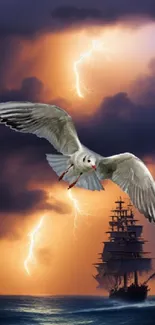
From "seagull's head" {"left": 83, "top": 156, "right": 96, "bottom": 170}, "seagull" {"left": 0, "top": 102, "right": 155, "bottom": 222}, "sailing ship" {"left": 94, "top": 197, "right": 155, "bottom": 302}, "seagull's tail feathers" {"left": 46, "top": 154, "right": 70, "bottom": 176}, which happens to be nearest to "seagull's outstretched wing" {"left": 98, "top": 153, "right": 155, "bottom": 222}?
"seagull" {"left": 0, "top": 102, "right": 155, "bottom": 222}

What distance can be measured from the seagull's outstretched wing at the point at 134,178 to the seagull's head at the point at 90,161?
23 centimetres

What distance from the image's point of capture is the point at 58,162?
751 cm

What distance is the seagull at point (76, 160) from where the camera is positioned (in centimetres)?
723

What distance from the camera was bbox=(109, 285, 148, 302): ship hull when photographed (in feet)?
143

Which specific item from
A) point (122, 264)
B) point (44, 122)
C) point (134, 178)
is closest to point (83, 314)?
point (122, 264)

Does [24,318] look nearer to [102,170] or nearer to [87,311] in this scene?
[87,311]

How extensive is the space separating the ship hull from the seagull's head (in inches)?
1464

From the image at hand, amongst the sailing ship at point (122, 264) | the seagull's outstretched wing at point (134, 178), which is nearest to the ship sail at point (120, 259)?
the sailing ship at point (122, 264)

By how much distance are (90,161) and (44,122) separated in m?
0.68

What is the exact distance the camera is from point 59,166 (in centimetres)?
748

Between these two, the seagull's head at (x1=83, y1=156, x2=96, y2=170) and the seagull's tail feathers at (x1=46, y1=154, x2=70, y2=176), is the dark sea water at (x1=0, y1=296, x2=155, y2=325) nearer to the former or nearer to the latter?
the seagull's tail feathers at (x1=46, y1=154, x2=70, y2=176)

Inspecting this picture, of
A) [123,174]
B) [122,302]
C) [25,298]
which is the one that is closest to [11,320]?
[122,302]

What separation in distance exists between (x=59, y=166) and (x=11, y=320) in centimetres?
4743

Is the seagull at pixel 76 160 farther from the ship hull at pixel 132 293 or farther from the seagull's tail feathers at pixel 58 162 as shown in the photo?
the ship hull at pixel 132 293
